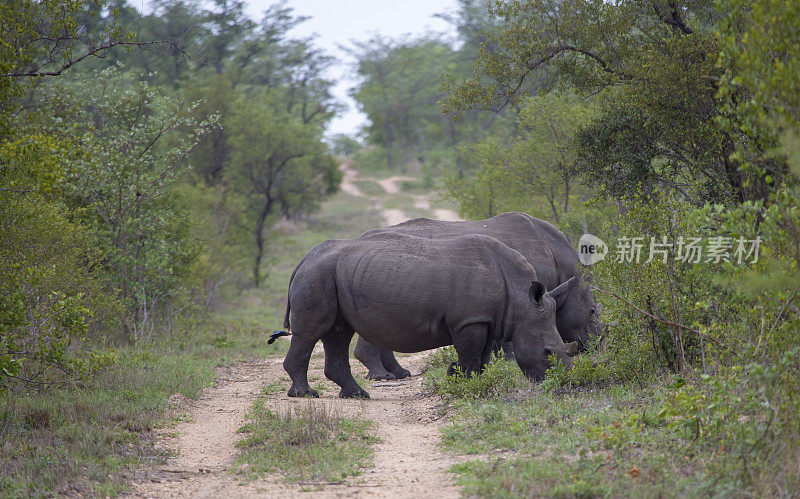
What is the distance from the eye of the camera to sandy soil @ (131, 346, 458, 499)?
21.8 feet

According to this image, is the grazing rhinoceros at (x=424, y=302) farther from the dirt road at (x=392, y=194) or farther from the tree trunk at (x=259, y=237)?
the dirt road at (x=392, y=194)

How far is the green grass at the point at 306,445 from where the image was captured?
7.13 meters

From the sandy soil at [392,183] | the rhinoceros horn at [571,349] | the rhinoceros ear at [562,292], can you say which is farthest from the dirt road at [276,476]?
the sandy soil at [392,183]

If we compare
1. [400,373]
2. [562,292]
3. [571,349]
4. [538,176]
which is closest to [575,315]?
[562,292]

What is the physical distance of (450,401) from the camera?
10031mm

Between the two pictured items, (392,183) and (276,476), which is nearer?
(276,476)

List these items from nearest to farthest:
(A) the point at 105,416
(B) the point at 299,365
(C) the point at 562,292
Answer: (A) the point at 105,416
(C) the point at 562,292
(B) the point at 299,365

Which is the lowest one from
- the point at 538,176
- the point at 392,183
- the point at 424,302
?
the point at 392,183

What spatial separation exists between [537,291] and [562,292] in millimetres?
923

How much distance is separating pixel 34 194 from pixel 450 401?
6.31m

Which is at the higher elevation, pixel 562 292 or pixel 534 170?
pixel 534 170

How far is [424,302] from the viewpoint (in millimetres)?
10625

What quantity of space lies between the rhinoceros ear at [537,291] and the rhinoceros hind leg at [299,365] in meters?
3.19

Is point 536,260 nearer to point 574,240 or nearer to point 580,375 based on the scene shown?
point 580,375
